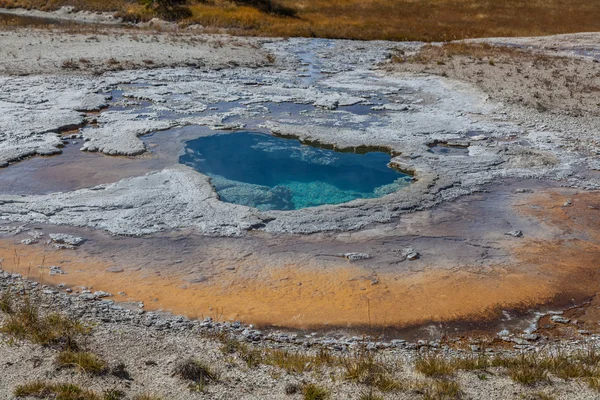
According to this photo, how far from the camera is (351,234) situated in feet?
26.4

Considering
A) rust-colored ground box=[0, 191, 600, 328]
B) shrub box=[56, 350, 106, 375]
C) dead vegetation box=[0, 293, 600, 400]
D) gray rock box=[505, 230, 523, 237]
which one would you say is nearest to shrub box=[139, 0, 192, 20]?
rust-colored ground box=[0, 191, 600, 328]

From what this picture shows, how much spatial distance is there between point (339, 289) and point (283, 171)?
4.12 meters

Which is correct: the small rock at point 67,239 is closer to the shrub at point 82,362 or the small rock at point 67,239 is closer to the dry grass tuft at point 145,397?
the shrub at point 82,362

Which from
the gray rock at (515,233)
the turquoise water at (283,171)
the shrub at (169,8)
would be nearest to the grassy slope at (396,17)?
the shrub at (169,8)

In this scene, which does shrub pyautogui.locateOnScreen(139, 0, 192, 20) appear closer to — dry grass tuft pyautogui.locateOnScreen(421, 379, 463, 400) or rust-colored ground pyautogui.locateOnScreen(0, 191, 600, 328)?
rust-colored ground pyautogui.locateOnScreen(0, 191, 600, 328)

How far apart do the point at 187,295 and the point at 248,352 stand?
153cm

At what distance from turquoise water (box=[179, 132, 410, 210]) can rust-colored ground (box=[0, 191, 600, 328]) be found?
2.29m

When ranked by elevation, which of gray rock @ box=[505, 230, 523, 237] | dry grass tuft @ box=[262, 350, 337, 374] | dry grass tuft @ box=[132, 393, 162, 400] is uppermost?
gray rock @ box=[505, 230, 523, 237]

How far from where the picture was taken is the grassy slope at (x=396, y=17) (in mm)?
29078

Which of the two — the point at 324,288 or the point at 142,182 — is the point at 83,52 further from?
the point at 324,288

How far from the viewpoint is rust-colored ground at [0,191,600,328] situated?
248 inches

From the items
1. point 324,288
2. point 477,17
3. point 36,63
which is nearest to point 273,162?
point 324,288

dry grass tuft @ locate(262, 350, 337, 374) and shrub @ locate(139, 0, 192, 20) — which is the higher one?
shrub @ locate(139, 0, 192, 20)

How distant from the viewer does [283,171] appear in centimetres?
1052
